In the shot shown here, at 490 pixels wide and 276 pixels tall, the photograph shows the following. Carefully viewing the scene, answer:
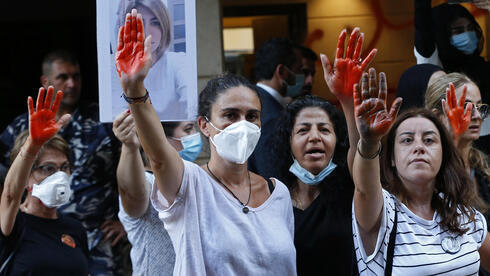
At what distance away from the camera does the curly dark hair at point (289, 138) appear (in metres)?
4.17

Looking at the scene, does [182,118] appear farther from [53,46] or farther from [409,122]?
[53,46]

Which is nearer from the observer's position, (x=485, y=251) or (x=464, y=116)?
(x=485, y=251)

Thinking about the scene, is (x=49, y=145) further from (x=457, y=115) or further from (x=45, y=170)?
(x=457, y=115)

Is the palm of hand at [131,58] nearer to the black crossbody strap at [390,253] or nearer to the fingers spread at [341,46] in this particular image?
the fingers spread at [341,46]

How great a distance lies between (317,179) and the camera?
3986 mm

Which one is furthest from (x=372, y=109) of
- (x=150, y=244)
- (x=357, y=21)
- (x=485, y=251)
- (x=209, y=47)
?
(x=357, y=21)

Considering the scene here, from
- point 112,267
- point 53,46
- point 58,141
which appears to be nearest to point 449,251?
point 58,141

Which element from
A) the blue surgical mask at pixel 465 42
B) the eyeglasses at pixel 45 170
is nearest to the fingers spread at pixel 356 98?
the eyeglasses at pixel 45 170

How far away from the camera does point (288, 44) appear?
5.96m

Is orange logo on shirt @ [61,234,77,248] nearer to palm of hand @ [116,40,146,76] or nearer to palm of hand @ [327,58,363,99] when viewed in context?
palm of hand @ [116,40,146,76]

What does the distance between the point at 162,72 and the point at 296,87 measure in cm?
241

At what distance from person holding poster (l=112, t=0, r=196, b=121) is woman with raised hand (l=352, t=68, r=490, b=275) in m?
0.90

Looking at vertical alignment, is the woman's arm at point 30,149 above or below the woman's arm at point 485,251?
above

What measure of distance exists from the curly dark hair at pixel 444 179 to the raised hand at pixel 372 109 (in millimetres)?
786
